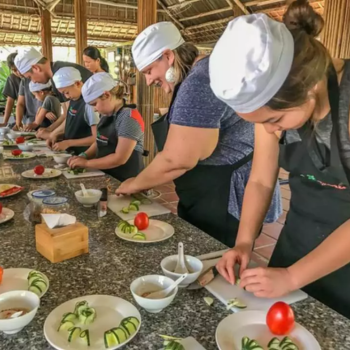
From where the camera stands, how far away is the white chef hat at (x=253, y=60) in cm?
76

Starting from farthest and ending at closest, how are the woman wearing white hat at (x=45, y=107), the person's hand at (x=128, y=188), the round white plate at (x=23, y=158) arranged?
the woman wearing white hat at (x=45, y=107) → the round white plate at (x=23, y=158) → the person's hand at (x=128, y=188)

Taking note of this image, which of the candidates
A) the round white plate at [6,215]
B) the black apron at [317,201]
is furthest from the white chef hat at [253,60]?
the round white plate at [6,215]

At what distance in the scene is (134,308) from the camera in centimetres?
87

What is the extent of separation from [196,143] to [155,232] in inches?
13.9

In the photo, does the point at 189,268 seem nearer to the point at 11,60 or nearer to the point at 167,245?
the point at 167,245

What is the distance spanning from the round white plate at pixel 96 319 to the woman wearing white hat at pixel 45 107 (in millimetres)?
A: 3218

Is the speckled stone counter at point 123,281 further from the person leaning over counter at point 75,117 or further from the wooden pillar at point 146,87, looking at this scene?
the wooden pillar at point 146,87

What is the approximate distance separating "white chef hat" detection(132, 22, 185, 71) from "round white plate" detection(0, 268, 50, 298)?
3.06ft

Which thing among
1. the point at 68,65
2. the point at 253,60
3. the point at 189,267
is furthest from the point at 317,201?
the point at 68,65

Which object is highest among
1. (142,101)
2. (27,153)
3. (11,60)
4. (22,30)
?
(22,30)

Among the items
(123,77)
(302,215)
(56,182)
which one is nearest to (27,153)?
(56,182)

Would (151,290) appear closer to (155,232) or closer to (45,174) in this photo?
(155,232)

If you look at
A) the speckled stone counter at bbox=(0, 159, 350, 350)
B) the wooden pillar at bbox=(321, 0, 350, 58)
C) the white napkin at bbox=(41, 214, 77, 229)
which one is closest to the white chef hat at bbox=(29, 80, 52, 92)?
the speckled stone counter at bbox=(0, 159, 350, 350)

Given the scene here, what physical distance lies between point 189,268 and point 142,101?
3.06 metres
